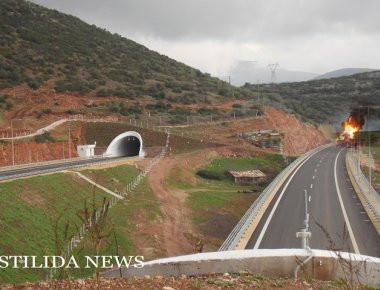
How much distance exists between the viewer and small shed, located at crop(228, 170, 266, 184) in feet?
155

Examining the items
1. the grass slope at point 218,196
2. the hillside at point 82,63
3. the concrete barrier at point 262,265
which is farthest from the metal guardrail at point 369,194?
the hillside at point 82,63

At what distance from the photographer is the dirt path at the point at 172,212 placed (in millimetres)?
26548

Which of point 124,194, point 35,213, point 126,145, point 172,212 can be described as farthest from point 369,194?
point 126,145

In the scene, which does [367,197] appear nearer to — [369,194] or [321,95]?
[369,194]

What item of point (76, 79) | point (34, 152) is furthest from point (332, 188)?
point (76, 79)

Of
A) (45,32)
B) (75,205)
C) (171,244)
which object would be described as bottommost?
(171,244)

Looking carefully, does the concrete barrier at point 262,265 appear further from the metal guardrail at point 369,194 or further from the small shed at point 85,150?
the small shed at point 85,150

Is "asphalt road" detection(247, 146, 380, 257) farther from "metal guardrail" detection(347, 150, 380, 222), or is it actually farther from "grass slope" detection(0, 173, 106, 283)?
"grass slope" detection(0, 173, 106, 283)

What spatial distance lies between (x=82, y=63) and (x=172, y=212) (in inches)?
2575

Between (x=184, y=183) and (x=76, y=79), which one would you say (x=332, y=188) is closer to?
(x=184, y=183)

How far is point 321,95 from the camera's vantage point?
14925 cm

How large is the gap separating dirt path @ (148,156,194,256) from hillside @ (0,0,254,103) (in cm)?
4078

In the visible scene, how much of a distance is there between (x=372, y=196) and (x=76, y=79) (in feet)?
199

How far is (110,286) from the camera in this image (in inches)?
332
